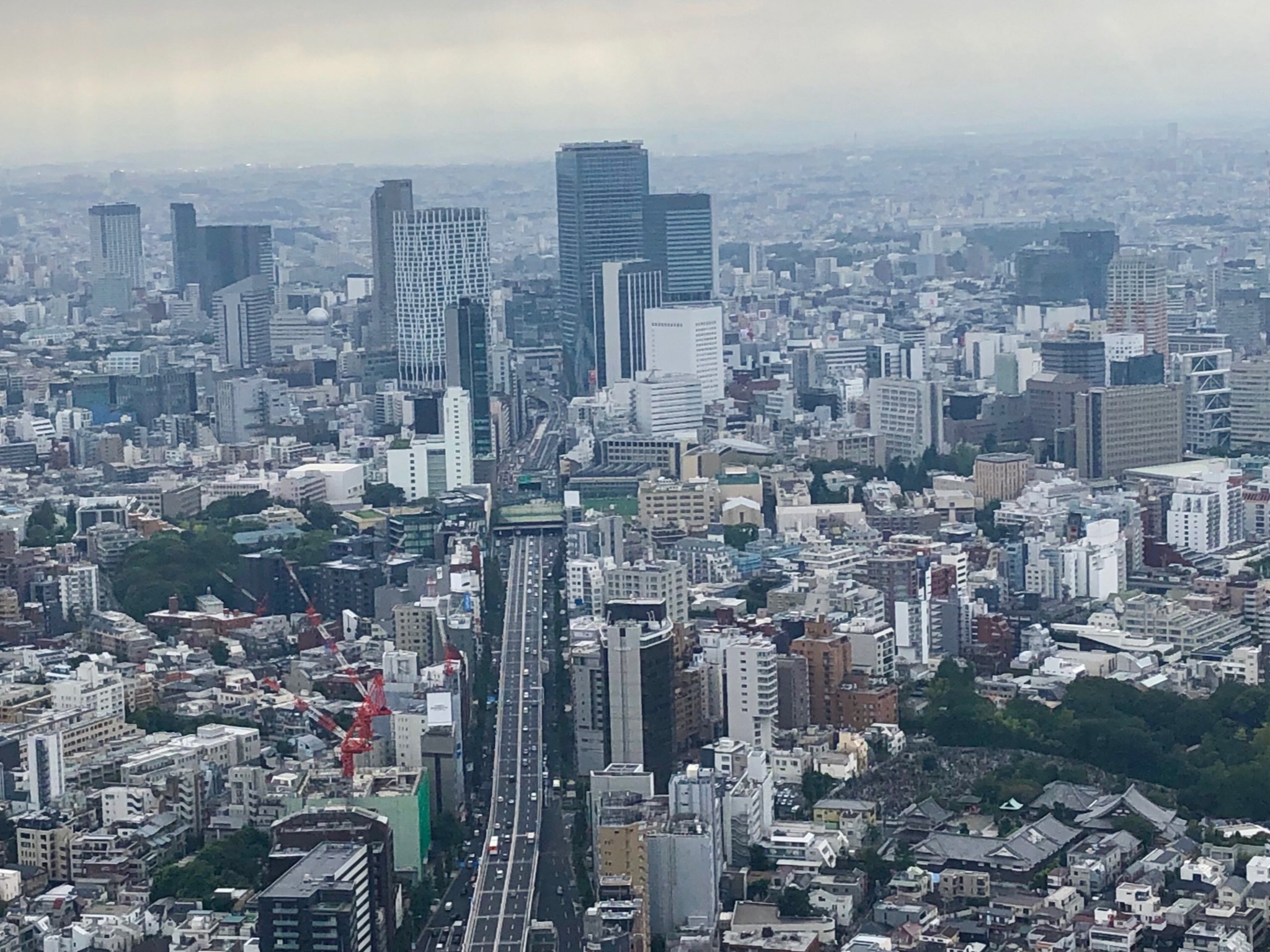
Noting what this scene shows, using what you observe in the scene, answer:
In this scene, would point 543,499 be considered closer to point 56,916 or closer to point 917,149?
point 56,916

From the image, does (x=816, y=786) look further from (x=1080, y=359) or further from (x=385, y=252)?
(x=385, y=252)

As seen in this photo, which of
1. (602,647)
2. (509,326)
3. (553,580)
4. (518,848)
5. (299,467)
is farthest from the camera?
(509,326)

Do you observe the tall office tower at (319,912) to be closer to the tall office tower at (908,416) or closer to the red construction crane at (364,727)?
the red construction crane at (364,727)

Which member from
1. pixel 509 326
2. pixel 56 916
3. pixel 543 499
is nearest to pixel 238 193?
pixel 509 326

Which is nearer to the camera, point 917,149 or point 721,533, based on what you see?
point 721,533

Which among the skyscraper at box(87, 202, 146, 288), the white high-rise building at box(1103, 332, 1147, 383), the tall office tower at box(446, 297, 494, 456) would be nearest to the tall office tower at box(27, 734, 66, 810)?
the tall office tower at box(446, 297, 494, 456)

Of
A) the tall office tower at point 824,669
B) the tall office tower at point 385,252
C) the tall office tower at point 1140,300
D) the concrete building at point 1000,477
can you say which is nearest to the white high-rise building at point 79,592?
the tall office tower at point 824,669

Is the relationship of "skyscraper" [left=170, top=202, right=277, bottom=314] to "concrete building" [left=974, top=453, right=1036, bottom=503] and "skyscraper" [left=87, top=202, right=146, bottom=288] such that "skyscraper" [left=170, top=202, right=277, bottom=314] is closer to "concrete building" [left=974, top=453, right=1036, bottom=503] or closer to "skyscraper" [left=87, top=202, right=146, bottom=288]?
"skyscraper" [left=87, top=202, right=146, bottom=288]

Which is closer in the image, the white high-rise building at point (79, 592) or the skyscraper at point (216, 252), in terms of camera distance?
the white high-rise building at point (79, 592)
